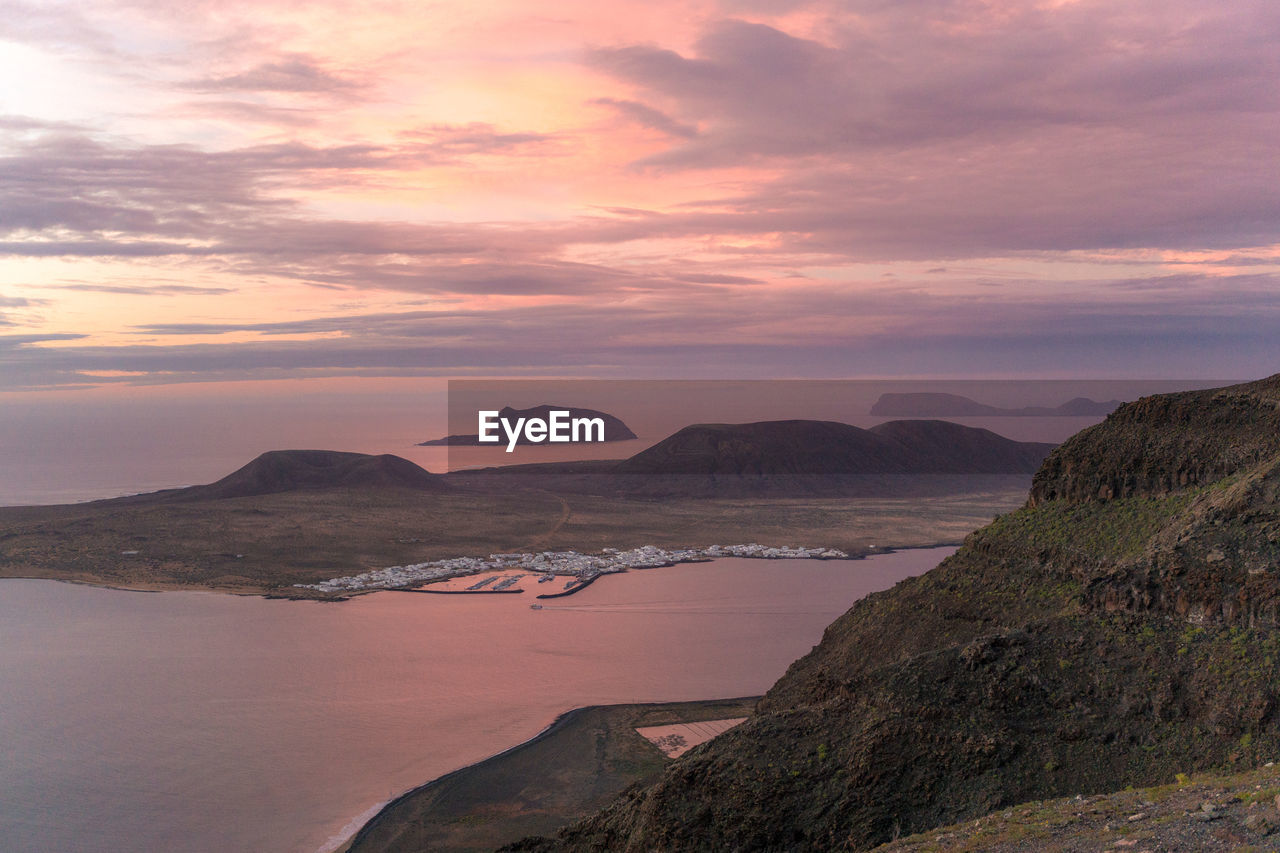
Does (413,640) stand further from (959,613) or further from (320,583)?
(959,613)

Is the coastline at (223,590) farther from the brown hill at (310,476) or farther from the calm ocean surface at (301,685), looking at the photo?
the brown hill at (310,476)

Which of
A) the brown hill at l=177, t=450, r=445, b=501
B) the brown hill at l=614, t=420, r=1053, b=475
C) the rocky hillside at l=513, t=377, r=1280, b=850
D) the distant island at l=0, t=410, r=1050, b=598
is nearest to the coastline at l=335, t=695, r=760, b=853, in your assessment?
the rocky hillside at l=513, t=377, r=1280, b=850

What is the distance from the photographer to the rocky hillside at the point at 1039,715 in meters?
14.8

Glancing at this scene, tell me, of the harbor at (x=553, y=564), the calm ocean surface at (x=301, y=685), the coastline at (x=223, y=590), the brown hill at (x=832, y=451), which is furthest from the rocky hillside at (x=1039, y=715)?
A: the brown hill at (x=832, y=451)

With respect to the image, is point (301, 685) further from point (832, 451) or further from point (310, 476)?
point (832, 451)

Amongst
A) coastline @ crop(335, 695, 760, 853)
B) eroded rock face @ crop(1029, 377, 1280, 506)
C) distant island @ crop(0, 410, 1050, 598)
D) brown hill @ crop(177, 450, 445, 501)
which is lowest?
coastline @ crop(335, 695, 760, 853)

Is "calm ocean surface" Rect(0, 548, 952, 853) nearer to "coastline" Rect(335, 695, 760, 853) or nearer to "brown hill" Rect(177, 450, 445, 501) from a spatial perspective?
"coastline" Rect(335, 695, 760, 853)

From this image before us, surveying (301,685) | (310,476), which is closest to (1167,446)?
(301,685)

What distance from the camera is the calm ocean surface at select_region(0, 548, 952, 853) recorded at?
1054 inches

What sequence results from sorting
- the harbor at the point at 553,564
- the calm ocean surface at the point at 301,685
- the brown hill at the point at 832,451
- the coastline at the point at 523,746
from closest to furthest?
the coastline at the point at 523,746
the calm ocean surface at the point at 301,685
the harbor at the point at 553,564
the brown hill at the point at 832,451

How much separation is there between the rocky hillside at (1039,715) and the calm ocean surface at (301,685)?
520 inches

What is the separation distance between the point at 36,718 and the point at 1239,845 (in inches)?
1568

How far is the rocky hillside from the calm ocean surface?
13218 mm

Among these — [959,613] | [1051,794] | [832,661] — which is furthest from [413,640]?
[1051,794]
